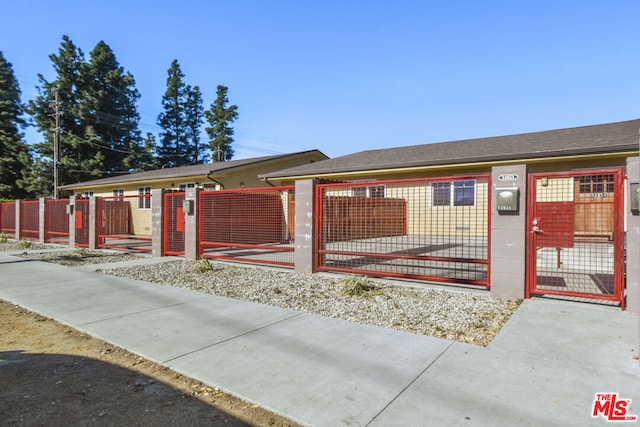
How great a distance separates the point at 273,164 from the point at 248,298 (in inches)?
629

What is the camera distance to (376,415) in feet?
8.66

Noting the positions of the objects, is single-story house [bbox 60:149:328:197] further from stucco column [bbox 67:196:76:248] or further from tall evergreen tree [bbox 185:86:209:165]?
tall evergreen tree [bbox 185:86:209:165]

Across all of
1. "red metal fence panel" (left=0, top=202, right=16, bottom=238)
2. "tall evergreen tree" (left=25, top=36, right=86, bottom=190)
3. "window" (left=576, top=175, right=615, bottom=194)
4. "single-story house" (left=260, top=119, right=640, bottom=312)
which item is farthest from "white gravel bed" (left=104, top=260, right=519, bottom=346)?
"tall evergreen tree" (left=25, top=36, right=86, bottom=190)

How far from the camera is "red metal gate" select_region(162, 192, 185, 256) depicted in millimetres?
11625

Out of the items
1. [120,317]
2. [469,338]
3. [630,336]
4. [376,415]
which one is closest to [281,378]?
[376,415]

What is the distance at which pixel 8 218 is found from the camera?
20.9m

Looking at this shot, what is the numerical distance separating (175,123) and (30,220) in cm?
3061

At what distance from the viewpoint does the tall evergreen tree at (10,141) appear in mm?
35281

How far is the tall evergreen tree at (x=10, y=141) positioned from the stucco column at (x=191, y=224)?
109 ft

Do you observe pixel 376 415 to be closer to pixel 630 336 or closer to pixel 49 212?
pixel 630 336

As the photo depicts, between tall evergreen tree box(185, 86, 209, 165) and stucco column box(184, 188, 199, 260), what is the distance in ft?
126

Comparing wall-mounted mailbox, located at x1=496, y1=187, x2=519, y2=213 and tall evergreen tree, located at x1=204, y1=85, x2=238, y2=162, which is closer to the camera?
wall-mounted mailbox, located at x1=496, y1=187, x2=519, y2=213

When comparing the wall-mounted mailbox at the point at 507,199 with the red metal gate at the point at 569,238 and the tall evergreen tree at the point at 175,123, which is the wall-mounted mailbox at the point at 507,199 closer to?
the red metal gate at the point at 569,238

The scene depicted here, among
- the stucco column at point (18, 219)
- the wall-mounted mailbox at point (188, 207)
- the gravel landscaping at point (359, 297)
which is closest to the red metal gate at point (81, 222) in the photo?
the stucco column at point (18, 219)
